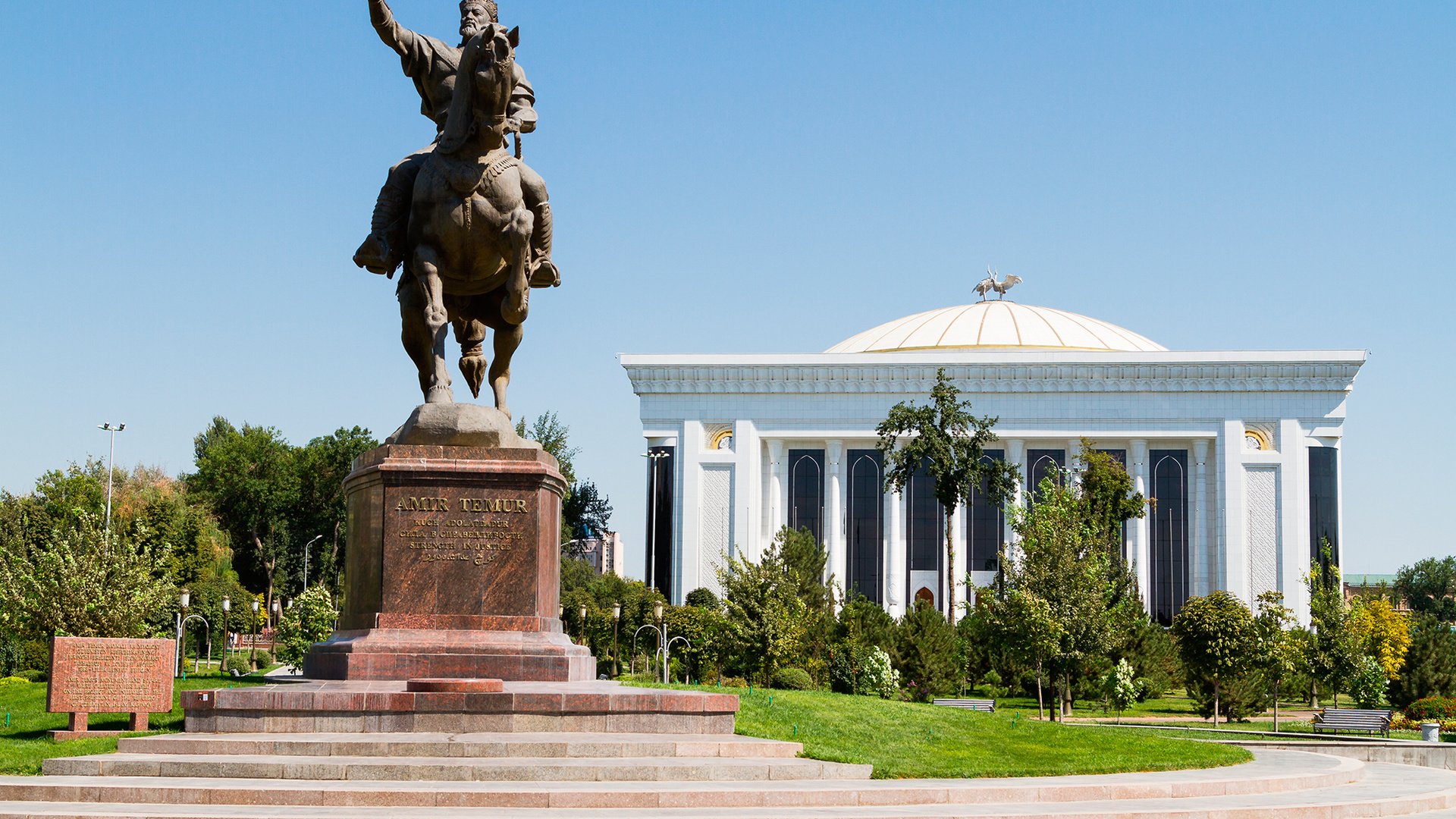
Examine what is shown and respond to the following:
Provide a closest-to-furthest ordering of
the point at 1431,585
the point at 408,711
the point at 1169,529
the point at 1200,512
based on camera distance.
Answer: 1. the point at 408,711
2. the point at 1200,512
3. the point at 1169,529
4. the point at 1431,585

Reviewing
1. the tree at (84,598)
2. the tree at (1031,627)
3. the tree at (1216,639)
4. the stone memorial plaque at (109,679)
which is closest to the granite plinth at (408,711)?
the stone memorial plaque at (109,679)

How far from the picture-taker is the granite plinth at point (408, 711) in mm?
11070

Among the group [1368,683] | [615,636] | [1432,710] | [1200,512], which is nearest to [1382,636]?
[1368,683]

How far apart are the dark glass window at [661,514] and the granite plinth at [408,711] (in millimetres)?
65716

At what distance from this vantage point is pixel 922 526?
7769cm

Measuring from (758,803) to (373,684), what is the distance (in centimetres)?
345

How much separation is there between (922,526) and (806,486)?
6.32 metres

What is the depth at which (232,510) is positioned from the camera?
81562mm

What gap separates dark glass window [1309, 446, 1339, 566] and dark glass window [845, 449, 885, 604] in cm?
2117

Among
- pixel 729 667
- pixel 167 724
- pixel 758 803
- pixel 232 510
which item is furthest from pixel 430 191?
pixel 232 510

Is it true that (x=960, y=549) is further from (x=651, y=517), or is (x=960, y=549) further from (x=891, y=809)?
(x=891, y=809)

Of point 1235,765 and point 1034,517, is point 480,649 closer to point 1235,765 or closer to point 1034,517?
point 1235,765

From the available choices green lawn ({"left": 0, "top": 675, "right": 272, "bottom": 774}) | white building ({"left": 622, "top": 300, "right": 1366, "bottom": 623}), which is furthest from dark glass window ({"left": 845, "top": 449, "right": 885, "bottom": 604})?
green lawn ({"left": 0, "top": 675, "right": 272, "bottom": 774})

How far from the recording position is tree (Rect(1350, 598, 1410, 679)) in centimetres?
4166
